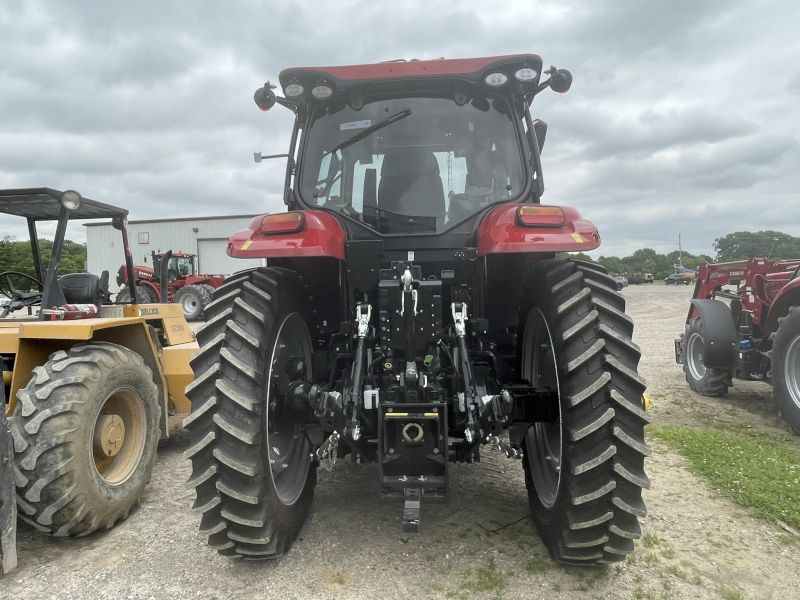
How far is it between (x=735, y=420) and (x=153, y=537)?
5.10m

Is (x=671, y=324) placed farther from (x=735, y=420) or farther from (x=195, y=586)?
(x=195, y=586)

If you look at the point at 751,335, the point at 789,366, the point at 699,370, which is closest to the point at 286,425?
the point at 789,366

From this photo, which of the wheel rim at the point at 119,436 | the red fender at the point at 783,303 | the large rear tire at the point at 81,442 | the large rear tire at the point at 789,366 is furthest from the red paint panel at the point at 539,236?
the red fender at the point at 783,303

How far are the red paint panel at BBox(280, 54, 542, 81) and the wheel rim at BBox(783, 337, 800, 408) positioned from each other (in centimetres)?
370

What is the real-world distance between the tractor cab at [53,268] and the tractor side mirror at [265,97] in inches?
56.4

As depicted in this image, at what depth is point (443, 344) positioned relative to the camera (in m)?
2.73

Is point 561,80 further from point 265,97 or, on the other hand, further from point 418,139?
point 265,97

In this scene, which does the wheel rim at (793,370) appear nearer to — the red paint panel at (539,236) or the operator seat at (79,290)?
the red paint panel at (539,236)

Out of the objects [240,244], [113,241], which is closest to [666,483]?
[240,244]

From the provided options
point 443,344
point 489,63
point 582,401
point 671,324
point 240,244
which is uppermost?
point 489,63

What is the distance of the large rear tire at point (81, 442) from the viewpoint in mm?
2717

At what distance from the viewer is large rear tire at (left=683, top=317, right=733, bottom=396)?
244 inches

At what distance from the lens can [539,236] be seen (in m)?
2.51

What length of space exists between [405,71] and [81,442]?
2.65 metres
